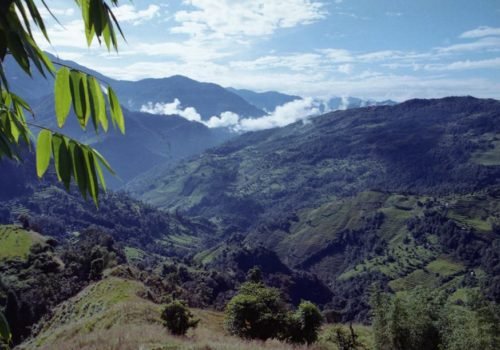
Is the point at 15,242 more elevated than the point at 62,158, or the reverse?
the point at 62,158

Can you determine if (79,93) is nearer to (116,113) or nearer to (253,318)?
(116,113)

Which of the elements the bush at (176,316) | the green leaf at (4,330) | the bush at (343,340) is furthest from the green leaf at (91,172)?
the bush at (343,340)

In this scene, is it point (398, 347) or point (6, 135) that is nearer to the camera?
point (6, 135)

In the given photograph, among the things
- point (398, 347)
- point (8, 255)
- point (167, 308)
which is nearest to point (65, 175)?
point (167, 308)

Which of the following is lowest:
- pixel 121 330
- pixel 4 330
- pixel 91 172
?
pixel 121 330

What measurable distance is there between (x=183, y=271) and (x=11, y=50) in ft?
470

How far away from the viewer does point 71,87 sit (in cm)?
283

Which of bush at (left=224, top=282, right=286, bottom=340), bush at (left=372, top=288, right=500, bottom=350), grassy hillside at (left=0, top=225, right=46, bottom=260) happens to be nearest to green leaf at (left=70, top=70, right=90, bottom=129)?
bush at (left=224, top=282, right=286, bottom=340)

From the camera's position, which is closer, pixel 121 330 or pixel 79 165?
pixel 79 165

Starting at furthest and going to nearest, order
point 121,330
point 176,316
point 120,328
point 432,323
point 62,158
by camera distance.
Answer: point 432,323
point 176,316
point 120,328
point 121,330
point 62,158

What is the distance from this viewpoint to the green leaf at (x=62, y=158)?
9.29 feet

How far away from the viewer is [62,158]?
2873 mm

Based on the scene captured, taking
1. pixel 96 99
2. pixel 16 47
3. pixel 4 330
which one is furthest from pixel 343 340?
pixel 16 47

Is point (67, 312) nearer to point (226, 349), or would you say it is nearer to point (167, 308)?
point (167, 308)
